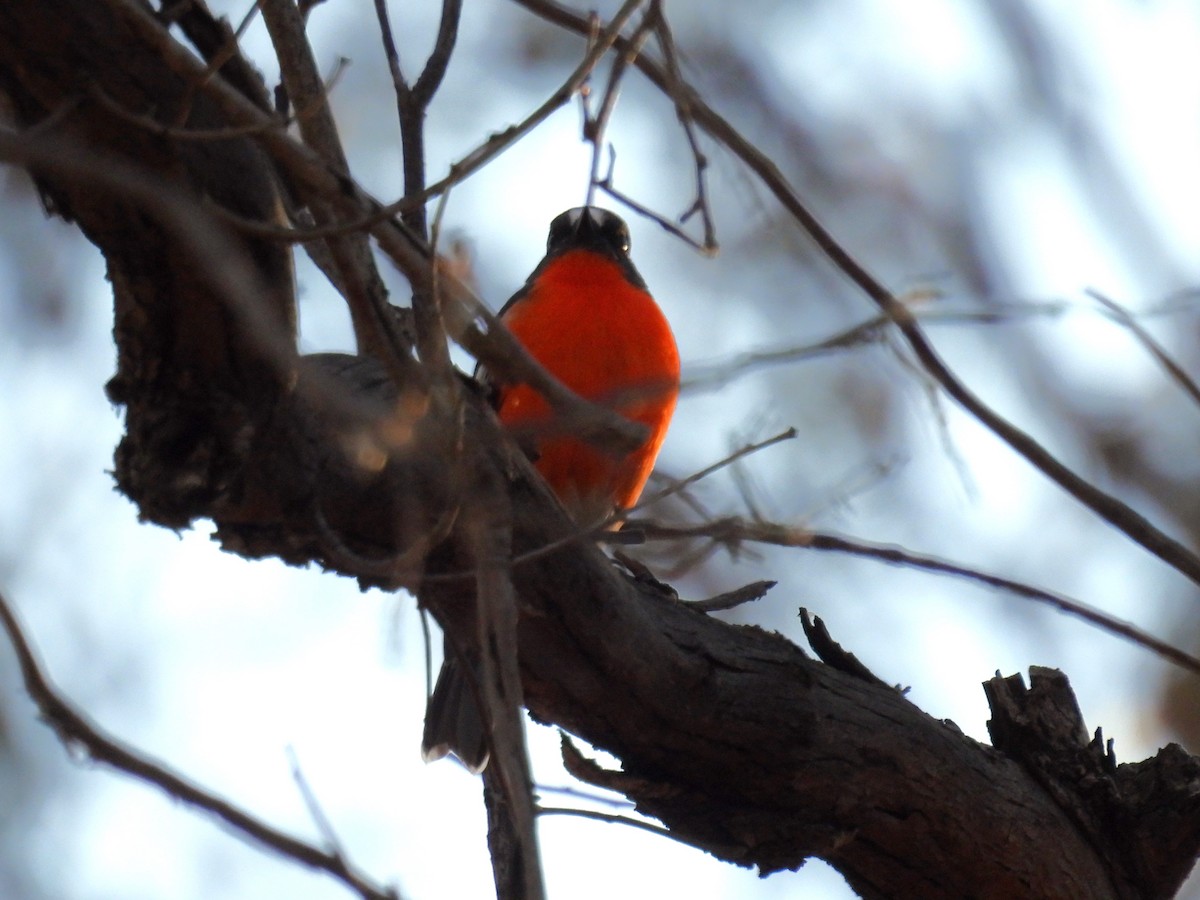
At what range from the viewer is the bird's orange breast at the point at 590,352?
4473 millimetres

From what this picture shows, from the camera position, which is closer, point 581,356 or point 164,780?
point 164,780

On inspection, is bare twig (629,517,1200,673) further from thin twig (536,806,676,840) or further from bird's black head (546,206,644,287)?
bird's black head (546,206,644,287)

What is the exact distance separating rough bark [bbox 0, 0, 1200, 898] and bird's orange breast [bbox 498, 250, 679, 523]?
0.90 metres

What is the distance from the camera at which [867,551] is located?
245 centimetres

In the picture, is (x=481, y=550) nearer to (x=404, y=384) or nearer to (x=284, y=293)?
(x=404, y=384)

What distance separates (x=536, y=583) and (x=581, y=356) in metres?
2.40

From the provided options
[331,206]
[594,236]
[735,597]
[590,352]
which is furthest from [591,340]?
[331,206]

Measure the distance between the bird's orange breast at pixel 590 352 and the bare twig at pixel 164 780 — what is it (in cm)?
246

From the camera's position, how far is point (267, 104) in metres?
2.39

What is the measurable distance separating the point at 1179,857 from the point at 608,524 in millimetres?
2145

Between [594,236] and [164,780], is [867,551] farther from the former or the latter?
[594,236]

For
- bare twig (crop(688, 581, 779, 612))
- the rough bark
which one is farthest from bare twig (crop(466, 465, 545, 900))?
bare twig (crop(688, 581, 779, 612))

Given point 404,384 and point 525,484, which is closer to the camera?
point 404,384

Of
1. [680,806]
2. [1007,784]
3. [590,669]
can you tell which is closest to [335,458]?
[590,669]
